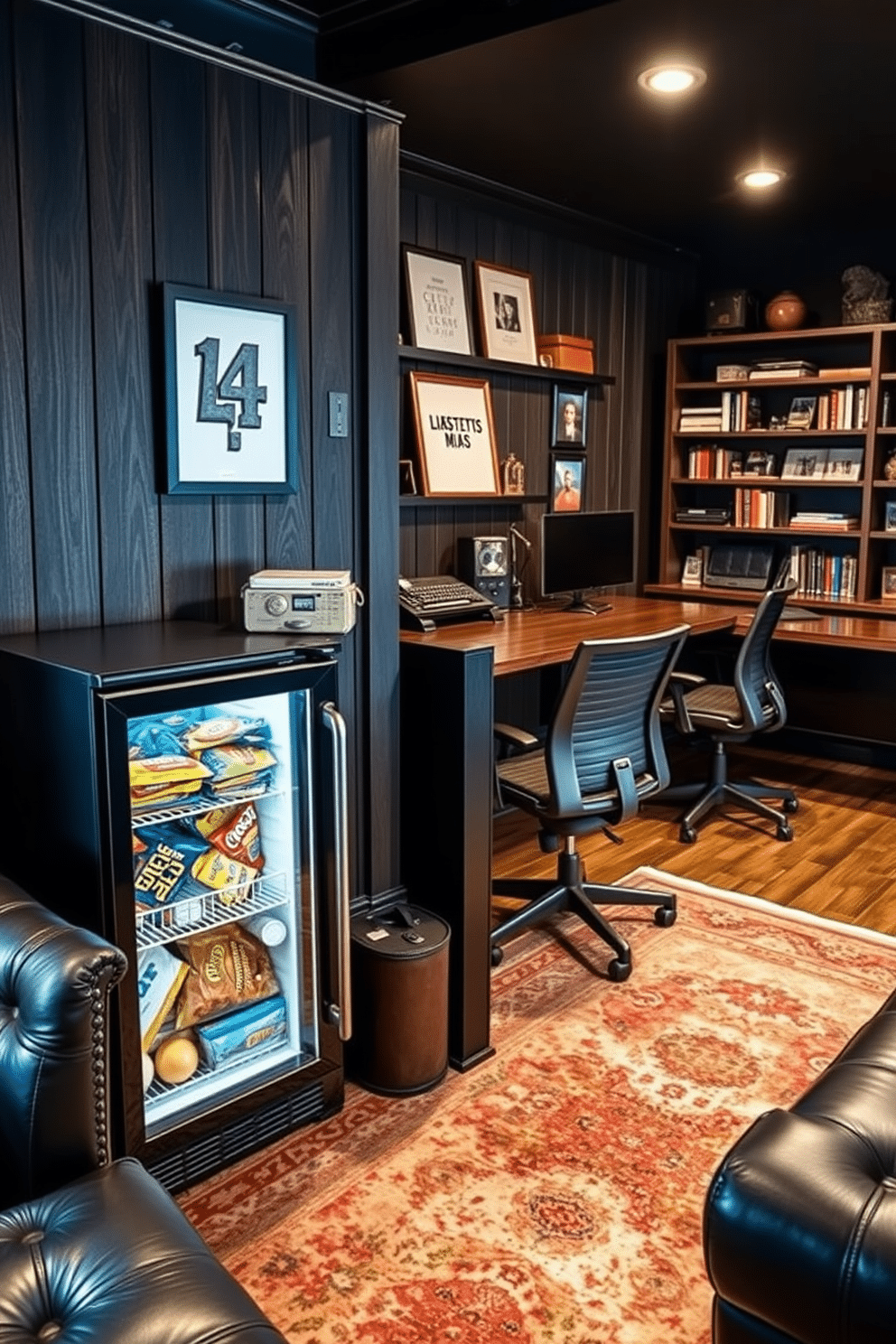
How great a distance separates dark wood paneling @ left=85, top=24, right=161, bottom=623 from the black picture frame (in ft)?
8.34

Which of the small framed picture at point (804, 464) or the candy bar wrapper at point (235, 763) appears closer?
the candy bar wrapper at point (235, 763)

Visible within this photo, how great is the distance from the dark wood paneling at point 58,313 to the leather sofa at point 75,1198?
742 millimetres

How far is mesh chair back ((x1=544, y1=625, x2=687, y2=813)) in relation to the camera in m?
2.72

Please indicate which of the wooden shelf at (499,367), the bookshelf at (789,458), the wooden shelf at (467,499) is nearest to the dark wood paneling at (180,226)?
the wooden shelf at (499,367)

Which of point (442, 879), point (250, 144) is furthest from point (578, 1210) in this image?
point (250, 144)

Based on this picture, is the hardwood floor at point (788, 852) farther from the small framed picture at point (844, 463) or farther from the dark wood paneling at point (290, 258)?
the dark wood paneling at point (290, 258)

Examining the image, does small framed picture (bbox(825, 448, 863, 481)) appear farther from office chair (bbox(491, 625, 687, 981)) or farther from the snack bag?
the snack bag

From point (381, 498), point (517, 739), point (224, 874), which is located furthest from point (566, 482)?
point (224, 874)

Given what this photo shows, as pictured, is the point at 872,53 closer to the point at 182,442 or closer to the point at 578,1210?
the point at 182,442

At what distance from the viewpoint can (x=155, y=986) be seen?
6.66ft

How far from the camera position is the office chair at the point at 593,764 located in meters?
2.76

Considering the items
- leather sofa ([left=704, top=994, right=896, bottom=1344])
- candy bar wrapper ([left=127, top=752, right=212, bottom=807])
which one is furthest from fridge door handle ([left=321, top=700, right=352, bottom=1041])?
leather sofa ([left=704, top=994, right=896, bottom=1344])

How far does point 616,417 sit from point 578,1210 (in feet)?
12.3

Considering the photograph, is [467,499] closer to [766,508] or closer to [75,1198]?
[766,508]
